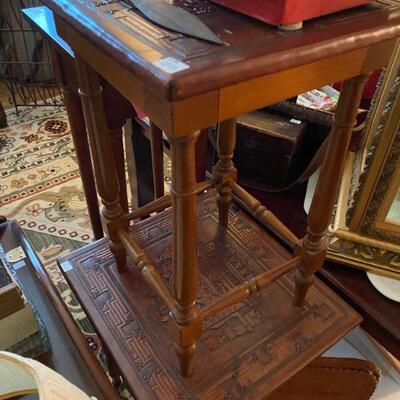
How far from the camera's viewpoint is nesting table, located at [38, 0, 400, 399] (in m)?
0.43

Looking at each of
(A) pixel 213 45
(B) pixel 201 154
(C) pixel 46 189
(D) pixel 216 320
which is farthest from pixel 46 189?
(A) pixel 213 45

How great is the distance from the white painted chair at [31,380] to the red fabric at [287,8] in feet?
1.36

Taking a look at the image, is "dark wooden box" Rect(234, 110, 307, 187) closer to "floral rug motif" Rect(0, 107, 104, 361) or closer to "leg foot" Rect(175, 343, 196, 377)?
"leg foot" Rect(175, 343, 196, 377)

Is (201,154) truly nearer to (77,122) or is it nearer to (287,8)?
(77,122)

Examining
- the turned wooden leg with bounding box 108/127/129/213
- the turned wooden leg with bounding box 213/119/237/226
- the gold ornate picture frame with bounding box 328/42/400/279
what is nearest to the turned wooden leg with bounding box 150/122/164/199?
the turned wooden leg with bounding box 108/127/129/213

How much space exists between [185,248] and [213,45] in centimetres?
24

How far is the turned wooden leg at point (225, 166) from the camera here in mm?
871

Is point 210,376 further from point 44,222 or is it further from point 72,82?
point 44,222

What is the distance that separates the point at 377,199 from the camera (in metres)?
0.80

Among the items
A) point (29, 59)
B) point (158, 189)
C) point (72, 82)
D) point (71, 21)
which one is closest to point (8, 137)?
point (29, 59)

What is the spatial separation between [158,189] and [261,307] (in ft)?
1.61

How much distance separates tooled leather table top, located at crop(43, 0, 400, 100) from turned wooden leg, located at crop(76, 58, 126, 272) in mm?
110

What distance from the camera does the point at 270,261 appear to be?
35.1 inches

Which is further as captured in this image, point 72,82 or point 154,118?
point 72,82
